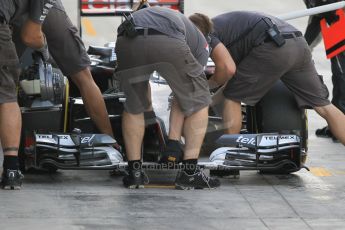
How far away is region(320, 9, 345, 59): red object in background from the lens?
10.8 meters

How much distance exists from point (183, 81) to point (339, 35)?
10.2ft

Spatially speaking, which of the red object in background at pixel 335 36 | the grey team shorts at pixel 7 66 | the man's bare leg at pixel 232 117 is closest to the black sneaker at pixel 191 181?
the man's bare leg at pixel 232 117

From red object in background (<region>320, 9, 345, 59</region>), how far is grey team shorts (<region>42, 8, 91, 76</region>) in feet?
10.1

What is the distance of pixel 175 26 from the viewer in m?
8.05

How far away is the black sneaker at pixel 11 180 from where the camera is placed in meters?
7.89

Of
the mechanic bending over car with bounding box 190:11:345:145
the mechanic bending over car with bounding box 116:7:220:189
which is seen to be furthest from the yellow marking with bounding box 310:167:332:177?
the mechanic bending over car with bounding box 116:7:220:189

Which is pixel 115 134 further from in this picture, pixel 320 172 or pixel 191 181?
pixel 320 172

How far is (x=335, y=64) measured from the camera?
1101 cm

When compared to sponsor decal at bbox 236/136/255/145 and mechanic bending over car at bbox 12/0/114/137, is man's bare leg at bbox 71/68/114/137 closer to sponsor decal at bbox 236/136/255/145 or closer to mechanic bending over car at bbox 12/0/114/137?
mechanic bending over car at bbox 12/0/114/137

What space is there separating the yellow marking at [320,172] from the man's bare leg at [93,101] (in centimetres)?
168

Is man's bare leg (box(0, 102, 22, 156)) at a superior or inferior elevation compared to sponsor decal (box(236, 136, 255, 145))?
superior

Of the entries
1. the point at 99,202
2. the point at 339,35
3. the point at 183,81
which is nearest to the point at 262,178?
the point at 183,81

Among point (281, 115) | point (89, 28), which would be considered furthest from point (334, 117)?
point (89, 28)

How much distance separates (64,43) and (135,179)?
4.15ft
